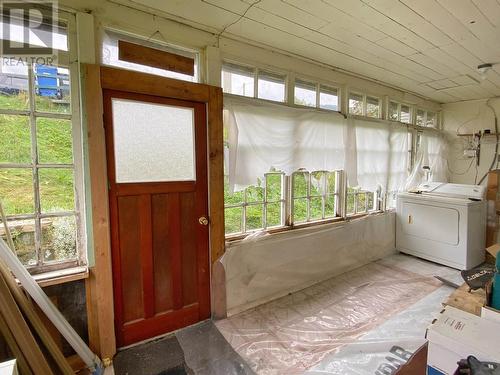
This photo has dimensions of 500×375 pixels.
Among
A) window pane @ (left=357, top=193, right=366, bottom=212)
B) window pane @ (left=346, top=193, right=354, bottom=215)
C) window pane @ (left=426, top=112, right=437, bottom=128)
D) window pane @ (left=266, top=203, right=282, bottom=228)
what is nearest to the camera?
window pane @ (left=266, top=203, right=282, bottom=228)

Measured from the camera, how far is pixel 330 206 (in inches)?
122

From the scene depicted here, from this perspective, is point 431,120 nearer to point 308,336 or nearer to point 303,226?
point 303,226

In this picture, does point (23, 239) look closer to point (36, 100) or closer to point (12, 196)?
point (12, 196)

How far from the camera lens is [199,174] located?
2.06 m

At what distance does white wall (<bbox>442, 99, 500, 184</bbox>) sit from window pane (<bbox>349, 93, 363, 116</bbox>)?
2.39 meters

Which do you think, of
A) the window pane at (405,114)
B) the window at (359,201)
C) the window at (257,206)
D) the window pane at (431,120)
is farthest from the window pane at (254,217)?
the window pane at (431,120)

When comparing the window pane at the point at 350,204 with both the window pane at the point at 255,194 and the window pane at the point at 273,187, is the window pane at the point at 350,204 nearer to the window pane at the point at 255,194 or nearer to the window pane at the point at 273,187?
the window pane at the point at 273,187

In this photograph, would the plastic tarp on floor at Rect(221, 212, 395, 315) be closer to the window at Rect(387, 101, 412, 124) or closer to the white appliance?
the white appliance

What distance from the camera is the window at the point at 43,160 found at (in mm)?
1483

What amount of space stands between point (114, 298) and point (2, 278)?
69 centimetres

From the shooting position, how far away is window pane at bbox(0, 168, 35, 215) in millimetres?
1485

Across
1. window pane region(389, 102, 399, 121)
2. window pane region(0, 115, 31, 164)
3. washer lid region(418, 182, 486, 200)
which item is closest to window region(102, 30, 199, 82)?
window pane region(0, 115, 31, 164)

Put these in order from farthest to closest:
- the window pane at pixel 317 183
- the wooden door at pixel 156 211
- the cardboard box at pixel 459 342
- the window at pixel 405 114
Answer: the window at pixel 405 114, the window pane at pixel 317 183, the wooden door at pixel 156 211, the cardboard box at pixel 459 342

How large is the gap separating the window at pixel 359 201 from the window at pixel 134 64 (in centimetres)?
230
